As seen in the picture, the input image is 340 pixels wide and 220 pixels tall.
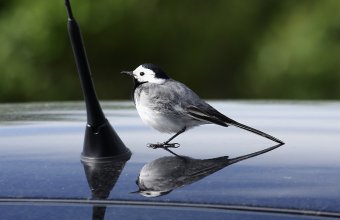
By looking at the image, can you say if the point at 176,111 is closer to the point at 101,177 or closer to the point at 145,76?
the point at 145,76

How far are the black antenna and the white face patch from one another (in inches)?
24.1

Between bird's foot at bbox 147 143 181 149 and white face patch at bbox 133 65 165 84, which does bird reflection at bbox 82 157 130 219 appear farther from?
white face patch at bbox 133 65 165 84

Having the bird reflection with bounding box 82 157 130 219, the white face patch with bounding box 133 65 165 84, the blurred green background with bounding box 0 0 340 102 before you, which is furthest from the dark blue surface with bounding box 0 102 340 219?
the blurred green background with bounding box 0 0 340 102

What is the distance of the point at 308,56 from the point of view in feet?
33.6

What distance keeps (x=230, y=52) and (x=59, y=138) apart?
29.7 feet

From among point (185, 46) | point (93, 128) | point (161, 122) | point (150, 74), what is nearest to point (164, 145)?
point (93, 128)

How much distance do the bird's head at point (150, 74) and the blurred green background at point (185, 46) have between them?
283 inches

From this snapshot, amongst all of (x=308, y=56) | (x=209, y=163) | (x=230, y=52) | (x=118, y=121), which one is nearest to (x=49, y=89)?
(x=230, y=52)

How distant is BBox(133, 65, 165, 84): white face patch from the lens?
311cm

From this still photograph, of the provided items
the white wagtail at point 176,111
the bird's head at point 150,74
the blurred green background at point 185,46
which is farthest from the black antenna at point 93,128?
the blurred green background at point 185,46

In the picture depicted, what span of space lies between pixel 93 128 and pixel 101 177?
0.44 meters

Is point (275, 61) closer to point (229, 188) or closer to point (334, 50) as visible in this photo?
point (334, 50)

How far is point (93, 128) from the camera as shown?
7.98 ft

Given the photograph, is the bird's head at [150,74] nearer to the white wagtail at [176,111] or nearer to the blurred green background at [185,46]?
the white wagtail at [176,111]
